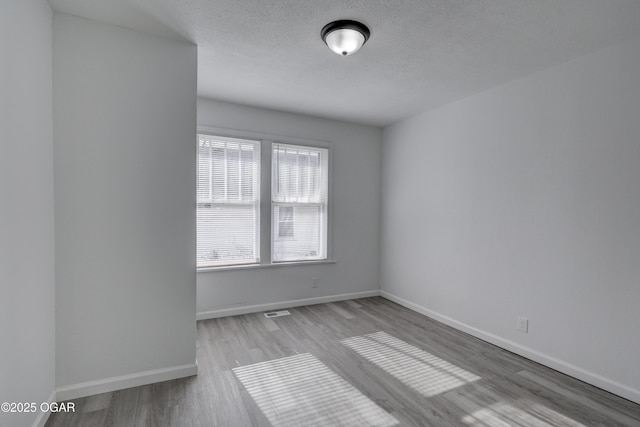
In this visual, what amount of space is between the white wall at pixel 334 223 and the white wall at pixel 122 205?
1.26 meters

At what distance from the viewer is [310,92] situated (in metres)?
3.40

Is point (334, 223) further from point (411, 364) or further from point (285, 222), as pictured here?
point (411, 364)

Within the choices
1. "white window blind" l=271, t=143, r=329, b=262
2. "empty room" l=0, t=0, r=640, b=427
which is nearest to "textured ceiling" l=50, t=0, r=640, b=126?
"empty room" l=0, t=0, r=640, b=427

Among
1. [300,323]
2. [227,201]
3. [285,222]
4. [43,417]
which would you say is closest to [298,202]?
[285,222]

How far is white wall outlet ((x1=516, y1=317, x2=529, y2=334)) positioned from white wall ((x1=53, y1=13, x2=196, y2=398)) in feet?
9.53

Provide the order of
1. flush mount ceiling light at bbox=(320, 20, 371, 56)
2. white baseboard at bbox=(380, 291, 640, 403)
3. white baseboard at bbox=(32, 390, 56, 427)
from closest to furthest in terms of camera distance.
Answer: white baseboard at bbox=(32, 390, 56, 427)
flush mount ceiling light at bbox=(320, 20, 371, 56)
white baseboard at bbox=(380, 291, 640, 403)

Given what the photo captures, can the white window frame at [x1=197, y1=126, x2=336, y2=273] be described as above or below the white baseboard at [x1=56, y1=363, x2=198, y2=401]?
above

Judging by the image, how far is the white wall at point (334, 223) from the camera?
3744mm

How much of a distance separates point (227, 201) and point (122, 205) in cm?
159

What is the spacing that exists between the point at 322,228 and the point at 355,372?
220 cm

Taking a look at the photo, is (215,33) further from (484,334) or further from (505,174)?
(484,334)

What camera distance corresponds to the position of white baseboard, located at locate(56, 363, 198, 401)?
2.12 meters

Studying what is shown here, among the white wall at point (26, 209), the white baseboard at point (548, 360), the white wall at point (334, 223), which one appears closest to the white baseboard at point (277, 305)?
the white wall at point (334, 223)

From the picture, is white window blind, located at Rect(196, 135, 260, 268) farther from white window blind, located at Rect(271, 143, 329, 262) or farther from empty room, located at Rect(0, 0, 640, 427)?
empty room, located at Rect(0, 0, 640, 427)
